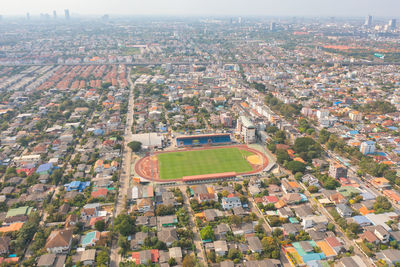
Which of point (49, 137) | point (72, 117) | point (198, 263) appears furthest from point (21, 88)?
point (198, 263)

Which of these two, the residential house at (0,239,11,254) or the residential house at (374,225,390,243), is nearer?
the residential house at (0,239,11,254)

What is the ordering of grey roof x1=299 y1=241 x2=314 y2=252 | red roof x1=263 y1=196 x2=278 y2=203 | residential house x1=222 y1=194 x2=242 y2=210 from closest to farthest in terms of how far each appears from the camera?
grey roof x1=299 y1=241 x2=314 y2=252 < residential house x1=222 y1=194 x2=242 y2=210 < red roof x1=263 y1=196 x2=278 y2=203

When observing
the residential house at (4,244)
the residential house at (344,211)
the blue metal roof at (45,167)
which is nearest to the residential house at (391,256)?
the residential house at (344,211)

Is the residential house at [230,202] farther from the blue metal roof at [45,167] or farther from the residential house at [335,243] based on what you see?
the blue metal roof at [45,167]

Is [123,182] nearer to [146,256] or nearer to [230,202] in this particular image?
[230,202]

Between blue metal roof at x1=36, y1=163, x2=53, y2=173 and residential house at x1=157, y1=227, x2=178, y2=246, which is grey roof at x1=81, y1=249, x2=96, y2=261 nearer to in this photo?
residential house at x1=157, y1=227, x2=178, y2=246

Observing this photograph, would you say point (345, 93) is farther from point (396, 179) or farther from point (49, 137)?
point (49, 137)

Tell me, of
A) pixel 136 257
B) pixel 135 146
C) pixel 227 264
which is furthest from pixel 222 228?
pixel 135 146

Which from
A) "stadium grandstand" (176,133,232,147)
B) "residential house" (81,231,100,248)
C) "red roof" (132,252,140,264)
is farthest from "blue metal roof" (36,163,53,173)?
"red roof" (132,252,140,264)

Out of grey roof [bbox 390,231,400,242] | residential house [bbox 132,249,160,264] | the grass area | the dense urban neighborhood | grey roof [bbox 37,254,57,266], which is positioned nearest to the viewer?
grey roof [bbox 37,254,57,266]
